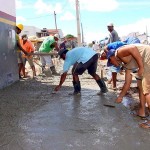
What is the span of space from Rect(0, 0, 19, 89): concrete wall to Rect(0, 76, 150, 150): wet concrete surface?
1360 millimetres

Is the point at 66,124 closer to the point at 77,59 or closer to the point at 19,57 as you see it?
the point at 77,59

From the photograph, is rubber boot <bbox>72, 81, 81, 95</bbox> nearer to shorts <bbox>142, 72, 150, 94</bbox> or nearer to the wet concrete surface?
the wet concrete surface

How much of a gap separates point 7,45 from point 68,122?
4.85m

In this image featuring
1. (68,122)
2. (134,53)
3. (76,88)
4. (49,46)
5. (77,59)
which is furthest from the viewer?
(49,46)

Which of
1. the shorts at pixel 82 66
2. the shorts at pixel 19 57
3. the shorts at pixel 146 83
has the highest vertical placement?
the shorts at pixel 19 57

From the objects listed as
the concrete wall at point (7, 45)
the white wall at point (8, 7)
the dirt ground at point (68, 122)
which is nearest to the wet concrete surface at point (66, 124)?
the dirt ground at point (68, 122)

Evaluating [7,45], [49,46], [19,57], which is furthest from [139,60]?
[49,46]

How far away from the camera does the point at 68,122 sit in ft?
17.0

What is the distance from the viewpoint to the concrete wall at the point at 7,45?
8836mm

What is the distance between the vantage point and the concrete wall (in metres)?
8.84

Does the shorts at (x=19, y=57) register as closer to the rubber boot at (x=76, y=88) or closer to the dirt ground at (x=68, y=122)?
the dirt ground at (x=68, y=122)

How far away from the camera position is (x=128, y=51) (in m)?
4.97

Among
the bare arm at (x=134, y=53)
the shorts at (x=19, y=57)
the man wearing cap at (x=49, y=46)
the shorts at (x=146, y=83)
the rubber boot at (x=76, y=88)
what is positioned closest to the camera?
the bare arm at (x=134, y=53)

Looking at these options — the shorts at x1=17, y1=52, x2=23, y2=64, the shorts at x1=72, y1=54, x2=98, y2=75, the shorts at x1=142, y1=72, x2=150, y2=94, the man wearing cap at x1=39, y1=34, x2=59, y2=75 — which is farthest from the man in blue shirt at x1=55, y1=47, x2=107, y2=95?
the man wearing cap at x1=39, y1=34, x2=59, y2=75
